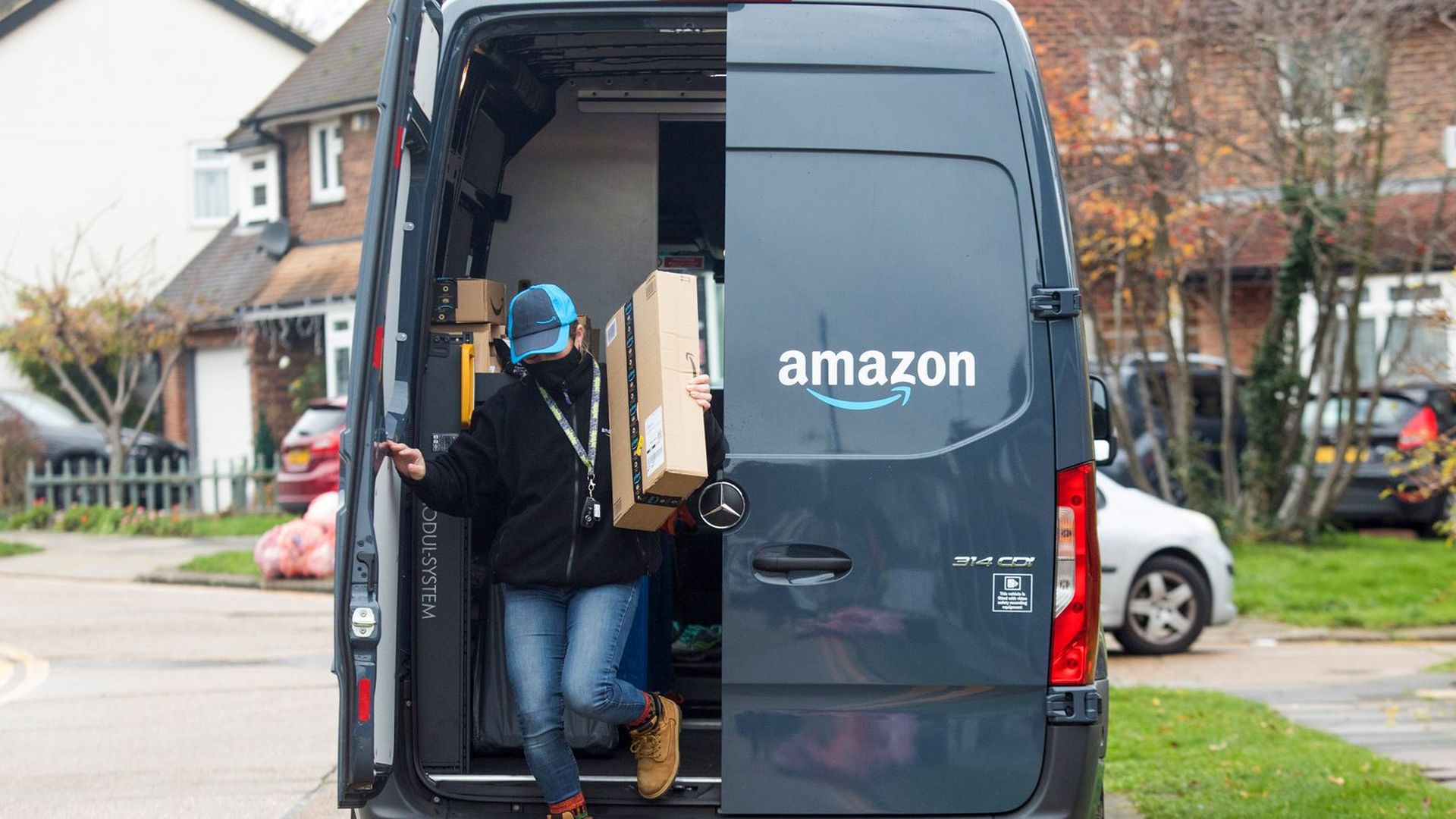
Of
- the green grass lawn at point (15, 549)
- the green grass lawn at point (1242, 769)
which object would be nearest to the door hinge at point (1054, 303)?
the green grass lawn at point (1242, 769)

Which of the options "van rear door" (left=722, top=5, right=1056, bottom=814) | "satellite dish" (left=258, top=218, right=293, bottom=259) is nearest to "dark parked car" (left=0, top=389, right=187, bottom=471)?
"satellite dish" (left=258, top=218, right=293, bottom=259)

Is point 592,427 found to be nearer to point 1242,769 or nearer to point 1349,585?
point 1242,769

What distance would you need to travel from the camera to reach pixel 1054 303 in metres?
3.84

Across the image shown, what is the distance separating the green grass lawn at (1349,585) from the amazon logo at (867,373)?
9.21 metres

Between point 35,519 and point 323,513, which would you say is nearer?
point 323,513

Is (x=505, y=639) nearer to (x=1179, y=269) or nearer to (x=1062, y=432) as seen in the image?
(x=1062, y=432)

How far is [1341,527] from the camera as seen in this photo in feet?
53.5

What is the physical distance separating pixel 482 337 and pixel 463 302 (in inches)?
4.9

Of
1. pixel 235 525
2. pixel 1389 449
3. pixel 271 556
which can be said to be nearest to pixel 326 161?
pixel 235 525

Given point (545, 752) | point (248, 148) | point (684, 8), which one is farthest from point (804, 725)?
point (248, 148)

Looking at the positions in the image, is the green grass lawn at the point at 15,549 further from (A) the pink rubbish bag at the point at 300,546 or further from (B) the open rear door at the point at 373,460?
(B) the open rear door at the point at 373,460

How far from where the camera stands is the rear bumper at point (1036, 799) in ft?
12.7

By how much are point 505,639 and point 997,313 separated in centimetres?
166

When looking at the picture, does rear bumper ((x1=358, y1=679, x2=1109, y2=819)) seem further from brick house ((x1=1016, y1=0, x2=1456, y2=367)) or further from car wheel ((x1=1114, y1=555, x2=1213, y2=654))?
brick house ((x1=1016, y1=0, x2=1456, y2=367))
